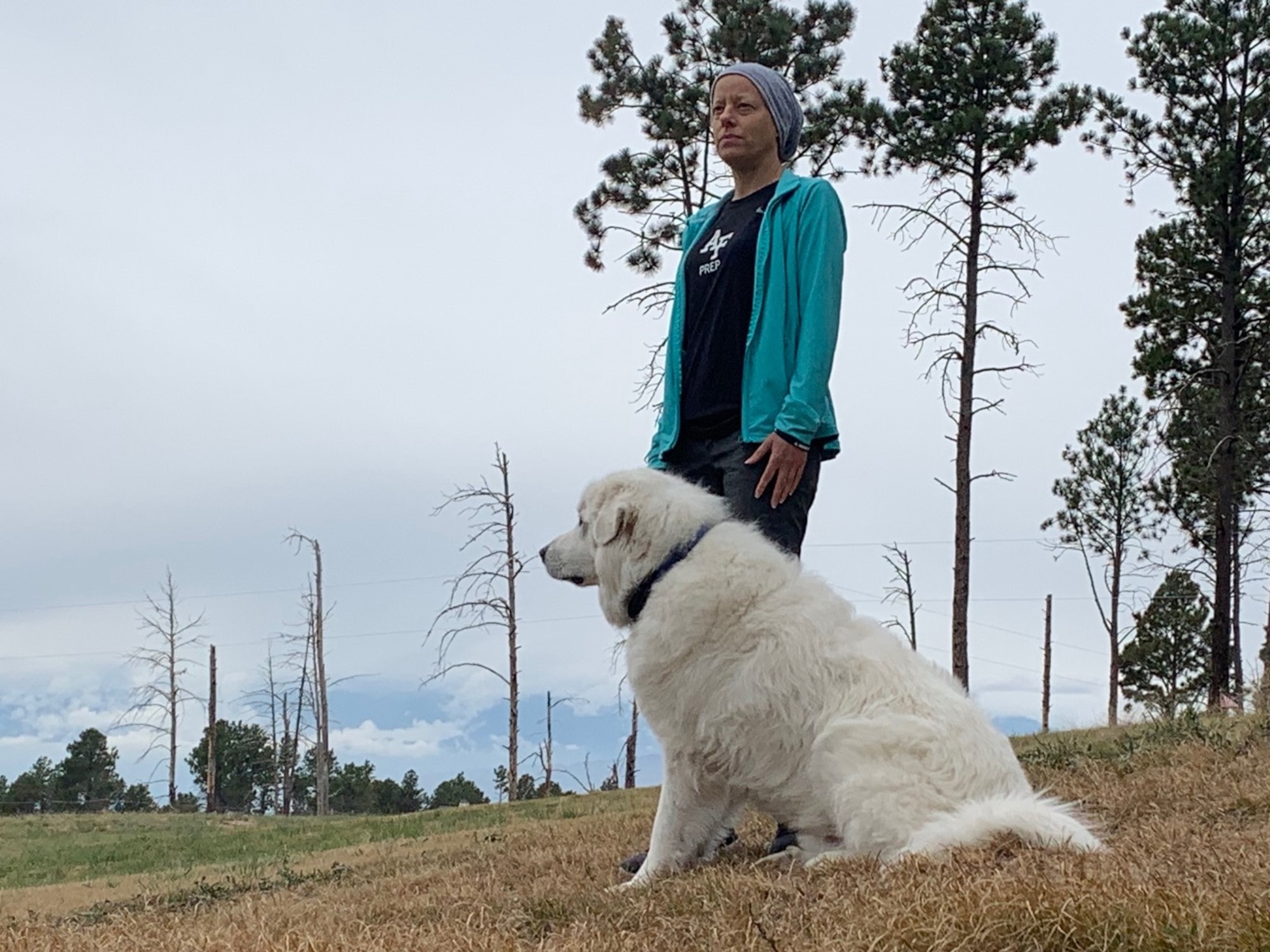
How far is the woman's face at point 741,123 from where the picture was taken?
4371 mm

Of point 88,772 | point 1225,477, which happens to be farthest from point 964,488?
point 88,772

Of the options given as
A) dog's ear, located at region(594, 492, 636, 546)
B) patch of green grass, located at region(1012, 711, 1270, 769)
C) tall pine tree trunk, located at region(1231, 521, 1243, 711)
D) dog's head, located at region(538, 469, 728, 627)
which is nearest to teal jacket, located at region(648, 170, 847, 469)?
dog's head, located at region(538, 469, 728, 627)

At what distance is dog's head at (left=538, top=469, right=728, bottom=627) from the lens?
161 inches

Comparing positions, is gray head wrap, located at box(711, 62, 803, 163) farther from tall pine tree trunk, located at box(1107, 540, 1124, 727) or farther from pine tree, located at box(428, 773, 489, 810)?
pine tree, located at box(428, 773, 489, 810)

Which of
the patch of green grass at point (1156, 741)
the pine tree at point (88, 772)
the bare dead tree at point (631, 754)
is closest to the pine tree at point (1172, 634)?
the bare dead tree at point (631, 754)

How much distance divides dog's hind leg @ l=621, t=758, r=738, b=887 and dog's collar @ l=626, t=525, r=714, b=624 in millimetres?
553

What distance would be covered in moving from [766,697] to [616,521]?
81 centimetres

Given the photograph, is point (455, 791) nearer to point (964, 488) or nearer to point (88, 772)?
point (88, 772)

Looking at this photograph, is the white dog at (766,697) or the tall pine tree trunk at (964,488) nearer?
the white dog at (766,697)

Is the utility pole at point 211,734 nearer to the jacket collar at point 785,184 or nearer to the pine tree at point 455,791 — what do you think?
the pine tree at point 455,791

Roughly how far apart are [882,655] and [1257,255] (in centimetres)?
1742

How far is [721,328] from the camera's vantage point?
4.43 metres

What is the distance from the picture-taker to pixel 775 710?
12.7ft

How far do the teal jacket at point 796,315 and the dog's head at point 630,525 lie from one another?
378mm
